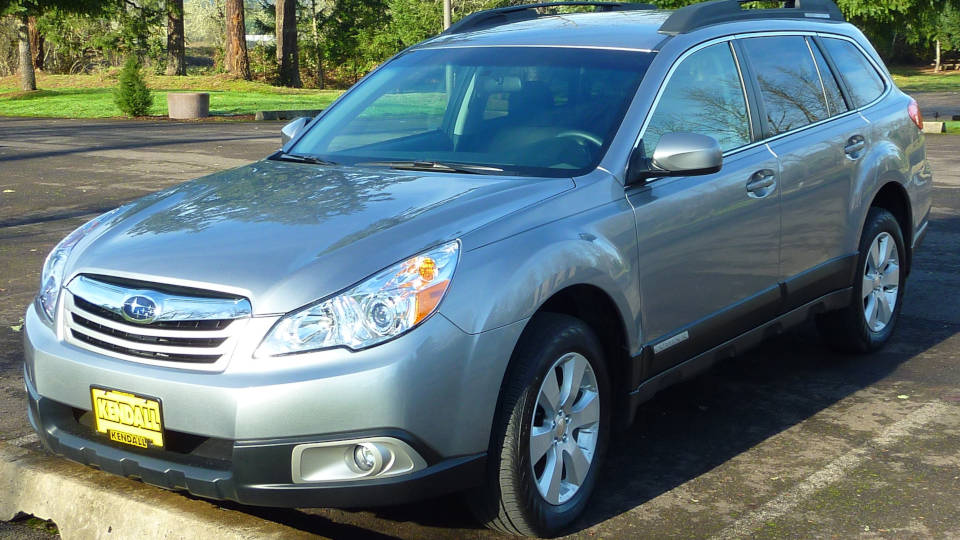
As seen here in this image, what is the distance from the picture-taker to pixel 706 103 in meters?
4.97

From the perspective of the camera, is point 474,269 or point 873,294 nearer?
point 474,269

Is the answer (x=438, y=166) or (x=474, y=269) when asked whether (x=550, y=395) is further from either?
(x=438, y=166)

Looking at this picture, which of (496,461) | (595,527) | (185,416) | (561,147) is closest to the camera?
(185,416)

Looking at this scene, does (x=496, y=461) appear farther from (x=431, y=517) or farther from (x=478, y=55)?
(x=478, y=55)

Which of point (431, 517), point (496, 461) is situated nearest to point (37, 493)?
point (431, 517)

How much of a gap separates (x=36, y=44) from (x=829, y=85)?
173ft

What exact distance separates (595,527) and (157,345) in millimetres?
1688

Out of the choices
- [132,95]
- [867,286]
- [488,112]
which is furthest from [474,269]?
[132,95]

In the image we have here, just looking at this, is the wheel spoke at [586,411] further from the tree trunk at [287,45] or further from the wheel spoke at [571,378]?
the tree trunk at [287,45]

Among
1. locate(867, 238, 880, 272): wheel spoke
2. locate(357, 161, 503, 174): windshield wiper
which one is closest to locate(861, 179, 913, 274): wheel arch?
locate(867, 238, 880, 272): wheel spoke

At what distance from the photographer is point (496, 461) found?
12.0 ft

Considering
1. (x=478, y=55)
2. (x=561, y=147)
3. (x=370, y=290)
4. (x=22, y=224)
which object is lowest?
(x=22, y=224)

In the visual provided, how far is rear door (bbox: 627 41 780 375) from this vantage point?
4426 millimetres

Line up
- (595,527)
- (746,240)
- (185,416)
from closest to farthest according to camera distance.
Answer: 1. (185,416)
2. (595,527)
3. (746,240)
